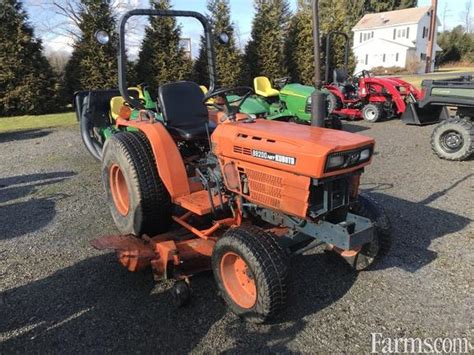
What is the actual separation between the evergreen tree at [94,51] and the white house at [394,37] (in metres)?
32.2

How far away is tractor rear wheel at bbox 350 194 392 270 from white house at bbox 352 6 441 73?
40210mm

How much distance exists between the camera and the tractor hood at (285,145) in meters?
2.37

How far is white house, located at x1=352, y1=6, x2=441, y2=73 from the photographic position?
40.4 m

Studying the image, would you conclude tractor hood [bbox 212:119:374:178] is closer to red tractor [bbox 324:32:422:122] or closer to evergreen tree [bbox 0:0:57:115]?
red tractor [bbox 324:32:422:122]

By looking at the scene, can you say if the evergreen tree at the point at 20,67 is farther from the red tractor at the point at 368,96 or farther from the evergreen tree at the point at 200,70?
the red tractor at the point at 368,96

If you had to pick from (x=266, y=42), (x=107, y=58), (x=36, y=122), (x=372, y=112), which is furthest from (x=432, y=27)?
(x=36, y=122)

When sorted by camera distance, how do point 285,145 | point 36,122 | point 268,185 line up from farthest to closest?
point 36,122 → point 268,185 → point 285,145

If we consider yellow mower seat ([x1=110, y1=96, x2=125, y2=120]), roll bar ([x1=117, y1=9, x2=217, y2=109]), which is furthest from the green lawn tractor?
roll bar ([x1=117, y1=9, x2=217, y2=109])

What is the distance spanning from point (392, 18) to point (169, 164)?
44609 mm

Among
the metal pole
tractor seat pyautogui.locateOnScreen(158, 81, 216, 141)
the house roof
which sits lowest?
tractor seat pyautogui.locateOnScreen(158, 81, 216, 141)

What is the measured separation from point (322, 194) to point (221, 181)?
790 mm

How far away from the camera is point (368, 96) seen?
10.6 metres

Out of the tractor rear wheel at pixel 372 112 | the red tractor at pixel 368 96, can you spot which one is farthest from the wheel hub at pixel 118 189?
A: the tractor rear wheel at pixel 372 112

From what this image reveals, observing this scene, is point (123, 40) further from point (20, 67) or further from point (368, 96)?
point (20, 67)
